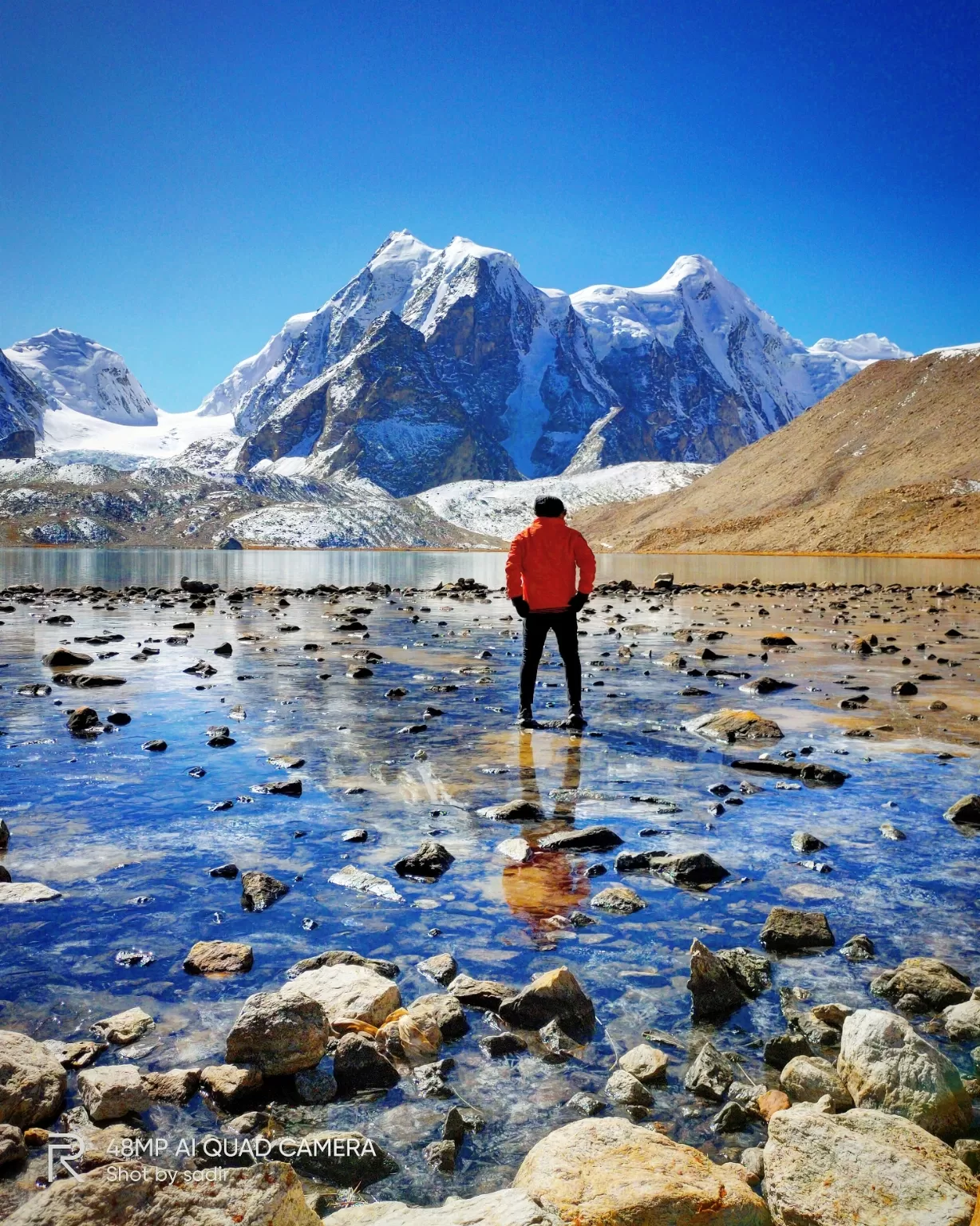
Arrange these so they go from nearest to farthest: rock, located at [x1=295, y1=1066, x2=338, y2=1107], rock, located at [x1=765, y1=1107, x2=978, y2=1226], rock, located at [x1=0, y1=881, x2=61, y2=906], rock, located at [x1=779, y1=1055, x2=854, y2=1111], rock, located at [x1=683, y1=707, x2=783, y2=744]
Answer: rock, located at [x1=765, y1=1107, x2=978, y2=1226] < rock, located at [x1=779, y1=1055, x2=854, y2=1111] < rock, located at [x1=295, y1=1066, x2=338, y2=1107] < rock, located at [x1=0, y1=881, x2=61, y2=906] < rock, located at [x1=683, y1=707, x2=783, y2=744]

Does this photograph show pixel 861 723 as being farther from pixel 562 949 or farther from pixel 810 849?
pixel 562 949

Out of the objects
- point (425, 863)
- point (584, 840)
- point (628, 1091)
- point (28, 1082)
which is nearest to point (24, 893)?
point (28, 1082)

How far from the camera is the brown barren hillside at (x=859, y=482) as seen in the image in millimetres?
115000

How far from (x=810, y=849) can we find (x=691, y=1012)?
8.99 ft

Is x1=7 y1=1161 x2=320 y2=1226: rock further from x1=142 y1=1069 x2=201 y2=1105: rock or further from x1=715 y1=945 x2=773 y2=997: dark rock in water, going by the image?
x1=715 y1=945 x2=773 y2=997: dark rock in water

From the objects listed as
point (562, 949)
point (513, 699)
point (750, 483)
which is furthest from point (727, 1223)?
point (750, 483)

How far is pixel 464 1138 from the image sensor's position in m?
3.56

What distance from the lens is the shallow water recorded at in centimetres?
414

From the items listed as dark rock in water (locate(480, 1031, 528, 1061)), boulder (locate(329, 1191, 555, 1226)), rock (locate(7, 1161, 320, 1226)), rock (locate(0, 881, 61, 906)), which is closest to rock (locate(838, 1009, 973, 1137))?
dark rock in water (locate(480, 1031, 528, 1061))

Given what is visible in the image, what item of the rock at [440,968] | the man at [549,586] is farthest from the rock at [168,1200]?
the man at [549,586]

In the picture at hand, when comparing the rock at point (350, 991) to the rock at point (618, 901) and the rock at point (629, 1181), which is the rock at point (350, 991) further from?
the rock at point (618, 901)

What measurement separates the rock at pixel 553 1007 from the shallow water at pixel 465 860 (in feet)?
0.37

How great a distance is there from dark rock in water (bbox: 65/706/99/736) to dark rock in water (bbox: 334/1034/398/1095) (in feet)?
27.2

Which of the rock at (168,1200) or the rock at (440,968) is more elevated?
the rock at (168,1200)
